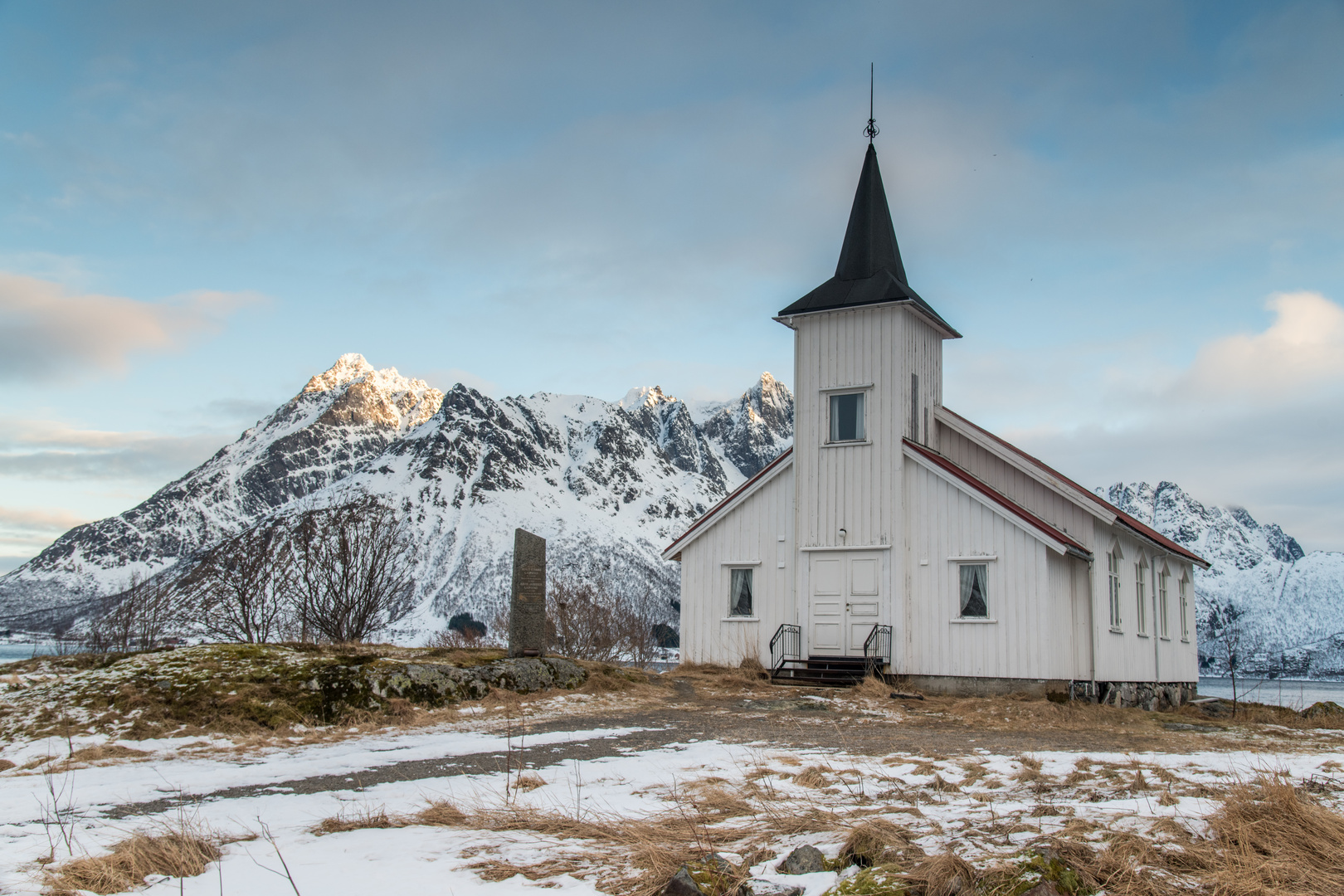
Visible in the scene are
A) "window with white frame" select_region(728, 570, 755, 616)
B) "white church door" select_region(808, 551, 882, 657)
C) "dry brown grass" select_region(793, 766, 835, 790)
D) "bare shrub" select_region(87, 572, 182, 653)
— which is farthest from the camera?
"bare shrub" select_region(87, 572, 182, 653)

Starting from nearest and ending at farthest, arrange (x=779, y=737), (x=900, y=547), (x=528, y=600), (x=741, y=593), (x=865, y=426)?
1. (x=779, y=737)
2. (x=528, y=600)
3. (x=900, y=547)
4. (x=865, y=426)
5. (x=741, y=593)

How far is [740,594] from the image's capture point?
2377 centimetres

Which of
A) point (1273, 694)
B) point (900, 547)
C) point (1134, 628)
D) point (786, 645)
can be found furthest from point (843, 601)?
point (1273, 694)

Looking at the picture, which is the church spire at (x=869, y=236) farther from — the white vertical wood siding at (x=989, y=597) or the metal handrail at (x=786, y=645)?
the metal handrail at (x=786, y=645)

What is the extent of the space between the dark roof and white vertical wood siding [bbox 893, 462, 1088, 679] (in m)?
3.83

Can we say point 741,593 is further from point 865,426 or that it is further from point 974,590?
point 974,590

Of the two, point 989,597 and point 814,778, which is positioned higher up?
point 989,597

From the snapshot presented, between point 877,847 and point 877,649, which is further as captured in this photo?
point 877,649

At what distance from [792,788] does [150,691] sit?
883cm

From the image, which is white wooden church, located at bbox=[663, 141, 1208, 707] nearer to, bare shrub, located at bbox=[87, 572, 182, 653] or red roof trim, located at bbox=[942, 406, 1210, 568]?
red roof trim, located at bbox=[942, 406, 1210, 568]

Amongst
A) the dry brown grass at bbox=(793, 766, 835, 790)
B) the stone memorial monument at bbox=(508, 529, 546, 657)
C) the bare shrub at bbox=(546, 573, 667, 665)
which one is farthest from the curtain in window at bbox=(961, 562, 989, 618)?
the bare shrub at bbox=(546, 573, 667, 665)

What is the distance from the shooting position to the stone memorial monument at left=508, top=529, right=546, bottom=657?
57.9 feet

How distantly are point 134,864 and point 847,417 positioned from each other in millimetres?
18605

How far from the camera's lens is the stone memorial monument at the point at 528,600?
17.6 meters
